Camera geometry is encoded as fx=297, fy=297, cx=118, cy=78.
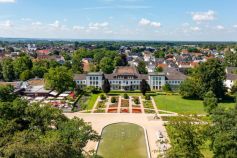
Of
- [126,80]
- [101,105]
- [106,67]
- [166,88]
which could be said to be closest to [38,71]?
[106,67]

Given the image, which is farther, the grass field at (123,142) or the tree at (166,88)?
the tree at (166,88)

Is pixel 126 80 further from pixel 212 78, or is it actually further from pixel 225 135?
pixel 225 135

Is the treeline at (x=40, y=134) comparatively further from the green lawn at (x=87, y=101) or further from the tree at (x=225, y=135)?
the green lawn at (x=87, y=101)

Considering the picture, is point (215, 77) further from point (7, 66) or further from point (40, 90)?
point (7, 66)

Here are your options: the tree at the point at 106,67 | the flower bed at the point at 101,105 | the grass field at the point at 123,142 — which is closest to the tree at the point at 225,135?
the grass field at the point at 123,142

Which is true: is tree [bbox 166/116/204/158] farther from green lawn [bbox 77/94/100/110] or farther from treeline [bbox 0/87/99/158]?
green lawn [bbox 77/94/100/110]

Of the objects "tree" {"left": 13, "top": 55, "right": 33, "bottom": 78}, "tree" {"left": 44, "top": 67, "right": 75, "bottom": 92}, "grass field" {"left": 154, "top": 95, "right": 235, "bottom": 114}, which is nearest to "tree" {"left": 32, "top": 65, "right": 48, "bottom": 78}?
"tree" {"left": 13, "top": 55, "right": 33, "bottom": 78}
